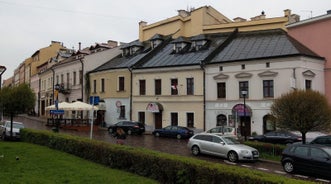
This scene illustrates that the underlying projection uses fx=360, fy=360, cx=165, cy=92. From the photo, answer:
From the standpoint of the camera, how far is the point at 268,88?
107 ft

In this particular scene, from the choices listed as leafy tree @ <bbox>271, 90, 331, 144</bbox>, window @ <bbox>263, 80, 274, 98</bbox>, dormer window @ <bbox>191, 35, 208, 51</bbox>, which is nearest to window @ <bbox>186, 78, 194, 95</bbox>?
dormer window @ <bbox>191, 35, 208, 51</bbox>

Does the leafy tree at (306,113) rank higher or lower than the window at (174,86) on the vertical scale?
lower

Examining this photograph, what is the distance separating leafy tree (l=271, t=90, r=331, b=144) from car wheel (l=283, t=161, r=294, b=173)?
12.2ft

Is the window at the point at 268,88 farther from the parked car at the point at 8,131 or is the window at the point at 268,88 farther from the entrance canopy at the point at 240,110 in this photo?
the parked car at the point at 8,131

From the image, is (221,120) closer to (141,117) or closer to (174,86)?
(174,86)

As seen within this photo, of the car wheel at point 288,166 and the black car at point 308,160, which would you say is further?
the car wheel at point 288,166

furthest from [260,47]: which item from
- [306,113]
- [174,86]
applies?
[306,113]

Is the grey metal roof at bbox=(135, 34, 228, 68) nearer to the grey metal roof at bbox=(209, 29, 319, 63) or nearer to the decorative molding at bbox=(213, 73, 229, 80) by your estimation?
the grey metal roof at bbox=(209, 29, 319, 63)

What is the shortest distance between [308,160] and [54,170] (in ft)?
36.7

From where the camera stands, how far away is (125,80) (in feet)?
140

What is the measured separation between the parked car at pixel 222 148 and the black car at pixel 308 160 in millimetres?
2921

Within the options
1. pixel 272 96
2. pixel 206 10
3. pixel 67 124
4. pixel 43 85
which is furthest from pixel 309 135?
pixel 43 85

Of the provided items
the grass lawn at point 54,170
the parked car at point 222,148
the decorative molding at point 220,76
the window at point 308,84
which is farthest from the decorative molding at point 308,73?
the grass lawn at point 54,170

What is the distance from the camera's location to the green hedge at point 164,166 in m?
10.4
